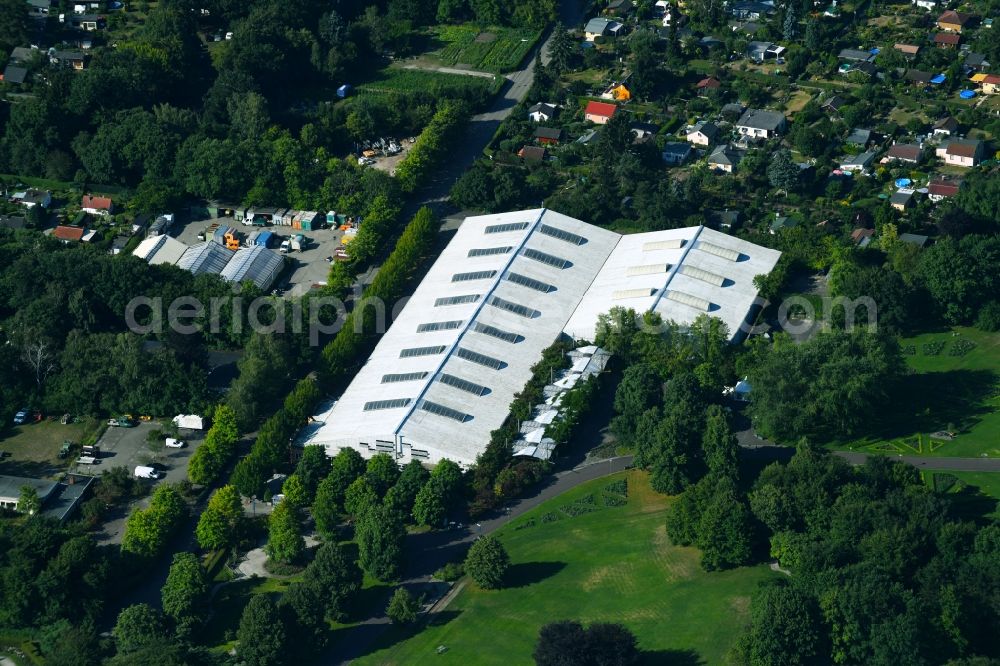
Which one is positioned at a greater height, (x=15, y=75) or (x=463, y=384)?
(x=15, y=75)

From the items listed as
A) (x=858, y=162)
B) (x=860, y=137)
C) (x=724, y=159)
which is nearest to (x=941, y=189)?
(x=858, y=162)

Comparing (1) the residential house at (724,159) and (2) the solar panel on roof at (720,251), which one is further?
(1) the residential house at (724,159)

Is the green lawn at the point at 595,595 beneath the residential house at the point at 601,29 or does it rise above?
beneath

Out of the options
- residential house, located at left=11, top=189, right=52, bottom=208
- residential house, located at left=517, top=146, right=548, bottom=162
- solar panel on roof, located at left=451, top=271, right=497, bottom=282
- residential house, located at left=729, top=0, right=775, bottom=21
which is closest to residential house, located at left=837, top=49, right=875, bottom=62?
residential house, located at left=729, top=0, right=775, bottom=21

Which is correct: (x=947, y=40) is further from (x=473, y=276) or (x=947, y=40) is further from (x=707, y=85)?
(x=473, y=276)

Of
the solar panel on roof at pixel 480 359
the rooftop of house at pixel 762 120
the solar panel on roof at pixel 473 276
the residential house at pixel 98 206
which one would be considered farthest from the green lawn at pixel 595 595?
the residential house at pixel 98 206

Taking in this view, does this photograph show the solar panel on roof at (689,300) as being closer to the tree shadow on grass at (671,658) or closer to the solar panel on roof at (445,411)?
the solar panel on roof at (445,411)

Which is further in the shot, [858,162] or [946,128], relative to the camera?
[946,128]

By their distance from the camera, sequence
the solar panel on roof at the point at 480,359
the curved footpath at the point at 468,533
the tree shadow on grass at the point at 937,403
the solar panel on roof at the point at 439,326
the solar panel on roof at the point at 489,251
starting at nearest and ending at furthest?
the curved footpath at the point at 468,533, the tree shadow on grass at the point at 937,403, the solar panel on roof at the point at 480,359, the solar panel on roof at the point at 439,326, the solar panel on roof at the point at 489,251
